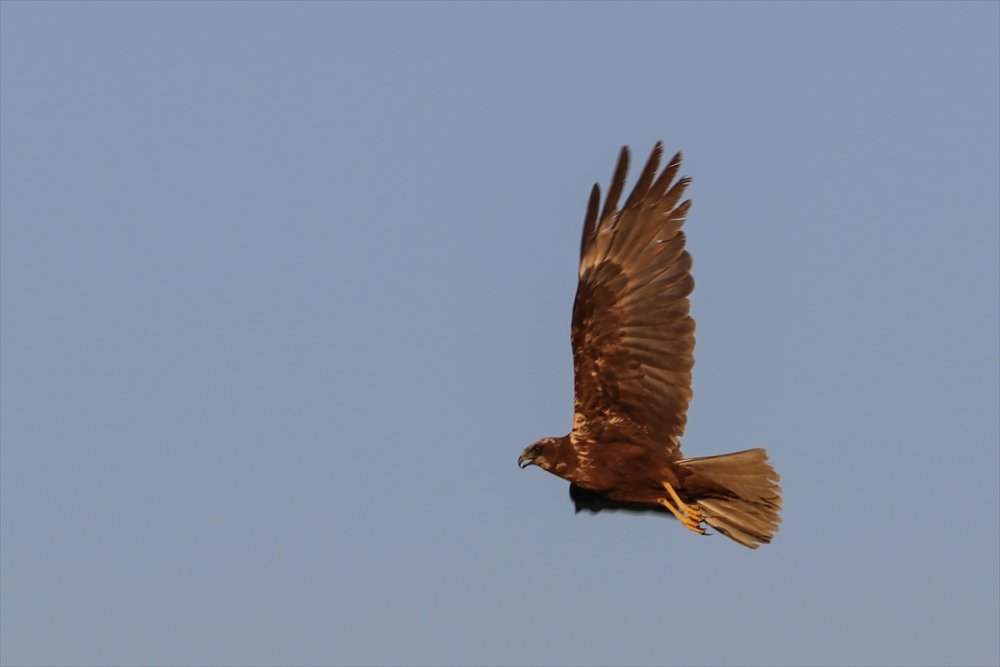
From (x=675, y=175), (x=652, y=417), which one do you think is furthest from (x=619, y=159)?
(x=652, y=417)

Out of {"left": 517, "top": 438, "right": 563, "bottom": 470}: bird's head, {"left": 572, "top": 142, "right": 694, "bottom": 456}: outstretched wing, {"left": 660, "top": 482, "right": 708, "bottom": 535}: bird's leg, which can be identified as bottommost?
{"left": 660, "top": 482, "right": 708, "bottom": 535}: bird's leg

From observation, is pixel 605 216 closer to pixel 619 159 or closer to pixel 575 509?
pixel 619 159

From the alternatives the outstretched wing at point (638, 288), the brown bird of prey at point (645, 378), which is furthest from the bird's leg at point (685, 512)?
the outstretched wing at point (638, 288)

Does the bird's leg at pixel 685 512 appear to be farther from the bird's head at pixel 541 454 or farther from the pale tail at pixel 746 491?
the bird's head at pixel 541 454

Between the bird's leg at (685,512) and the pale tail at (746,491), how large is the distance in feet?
0.70

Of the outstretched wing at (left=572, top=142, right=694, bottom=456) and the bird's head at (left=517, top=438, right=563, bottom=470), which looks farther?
the bird's head at (left=517, top=438, right=563, bottom=470)

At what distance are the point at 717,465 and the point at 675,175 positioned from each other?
2615 millimetres

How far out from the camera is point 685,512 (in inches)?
1168

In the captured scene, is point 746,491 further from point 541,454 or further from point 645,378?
point 541,454

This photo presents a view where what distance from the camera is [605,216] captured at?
29641 millimetres

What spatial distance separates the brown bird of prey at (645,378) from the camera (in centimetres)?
2945

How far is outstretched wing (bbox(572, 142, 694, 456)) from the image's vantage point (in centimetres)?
2944

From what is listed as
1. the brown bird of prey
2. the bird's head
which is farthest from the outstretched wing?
the bird's head

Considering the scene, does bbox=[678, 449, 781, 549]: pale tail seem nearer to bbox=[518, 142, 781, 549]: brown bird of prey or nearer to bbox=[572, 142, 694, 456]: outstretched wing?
bbox=[518, 142, 781, 549]: brown bird of prey
